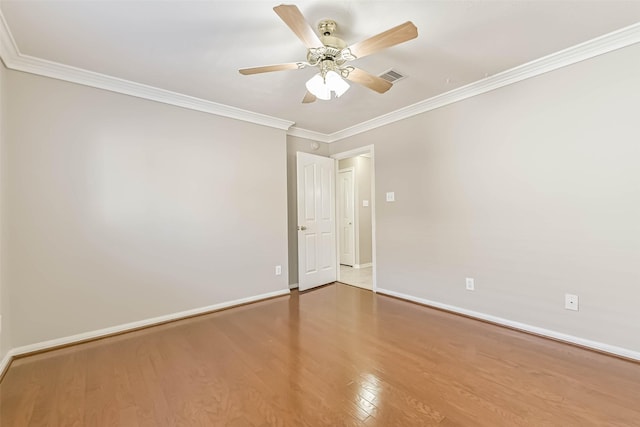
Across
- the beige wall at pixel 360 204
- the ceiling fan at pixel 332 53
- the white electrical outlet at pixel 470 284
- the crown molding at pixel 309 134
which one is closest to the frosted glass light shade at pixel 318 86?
the ceiling fan at pixel 332 53

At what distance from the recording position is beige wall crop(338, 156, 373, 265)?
5766 millimetres

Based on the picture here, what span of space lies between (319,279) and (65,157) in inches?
130

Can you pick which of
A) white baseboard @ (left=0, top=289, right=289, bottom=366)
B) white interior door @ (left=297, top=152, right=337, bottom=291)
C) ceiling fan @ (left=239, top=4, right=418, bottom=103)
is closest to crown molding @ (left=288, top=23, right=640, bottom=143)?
white interior door @ (left=297, top=152, right=337, bottom=291)

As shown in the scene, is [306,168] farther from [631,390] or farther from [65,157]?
[631,390]

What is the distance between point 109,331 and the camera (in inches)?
101

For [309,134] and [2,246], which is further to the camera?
[309,134]

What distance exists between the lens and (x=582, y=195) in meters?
2.22

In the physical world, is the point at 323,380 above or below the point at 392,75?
below

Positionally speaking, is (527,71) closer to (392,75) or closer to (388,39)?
(392,75)

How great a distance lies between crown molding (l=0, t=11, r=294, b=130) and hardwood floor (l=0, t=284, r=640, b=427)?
2353 mm

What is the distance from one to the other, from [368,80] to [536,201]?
1.87m

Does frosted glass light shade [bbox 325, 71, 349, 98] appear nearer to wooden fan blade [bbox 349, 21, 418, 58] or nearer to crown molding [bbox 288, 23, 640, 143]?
wooden fan blade [bbox 349, 21, 418, 58]

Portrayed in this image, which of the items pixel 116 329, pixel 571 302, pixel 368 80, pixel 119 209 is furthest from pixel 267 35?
pixel 571 302

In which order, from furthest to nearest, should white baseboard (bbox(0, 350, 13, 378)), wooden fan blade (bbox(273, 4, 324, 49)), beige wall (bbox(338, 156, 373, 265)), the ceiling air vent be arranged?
1. beige wall (bbox(338, 156, 373, 265))
2. the ceiling air vent
3. white baseboard (bbox(0, 350, 13, 378))
4. wooden fan blade (bbox(273, 4, 324, 49))
